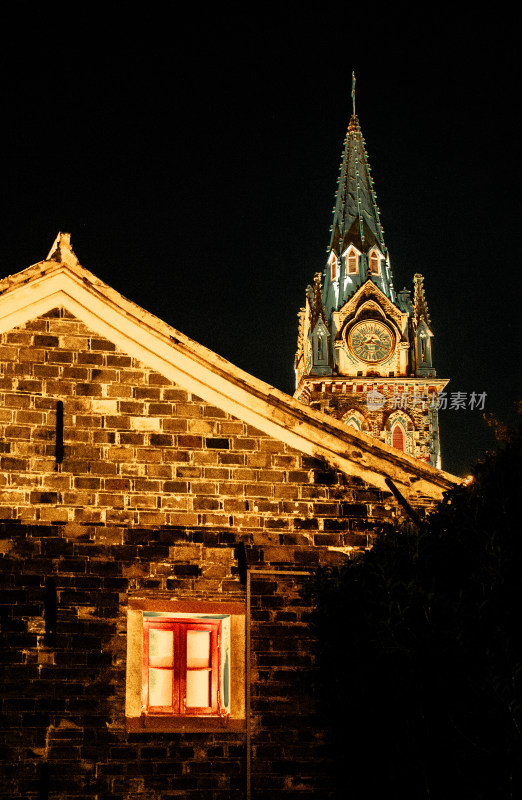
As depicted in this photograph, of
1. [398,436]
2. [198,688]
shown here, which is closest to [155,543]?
[198,688]

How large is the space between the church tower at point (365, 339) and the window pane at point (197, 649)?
60.9 metres

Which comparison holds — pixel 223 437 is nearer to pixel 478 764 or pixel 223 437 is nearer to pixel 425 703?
pixel 425 703

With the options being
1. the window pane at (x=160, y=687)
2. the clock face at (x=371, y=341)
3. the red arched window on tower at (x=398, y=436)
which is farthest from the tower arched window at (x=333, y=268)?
the window pane at (x=160, y=687)

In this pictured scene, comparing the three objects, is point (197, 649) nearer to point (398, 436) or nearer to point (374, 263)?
point (398, 436)

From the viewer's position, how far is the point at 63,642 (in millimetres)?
11258

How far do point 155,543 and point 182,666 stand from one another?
1.37 meters

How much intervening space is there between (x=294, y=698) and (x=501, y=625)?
3.46m

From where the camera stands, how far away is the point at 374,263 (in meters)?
82.1

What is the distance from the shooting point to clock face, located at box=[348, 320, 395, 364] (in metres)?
78.4

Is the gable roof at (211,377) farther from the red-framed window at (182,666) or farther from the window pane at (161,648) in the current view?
the window pane at (161,648)

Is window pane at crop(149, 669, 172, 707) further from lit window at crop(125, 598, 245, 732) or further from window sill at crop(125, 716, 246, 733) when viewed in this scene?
window sill at crop(125, 716, 246, 733)

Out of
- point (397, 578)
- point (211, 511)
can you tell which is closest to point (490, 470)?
point (397, 578)

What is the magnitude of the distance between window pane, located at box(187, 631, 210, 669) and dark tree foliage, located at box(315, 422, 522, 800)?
184 centimetres

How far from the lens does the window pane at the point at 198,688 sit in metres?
11.7
